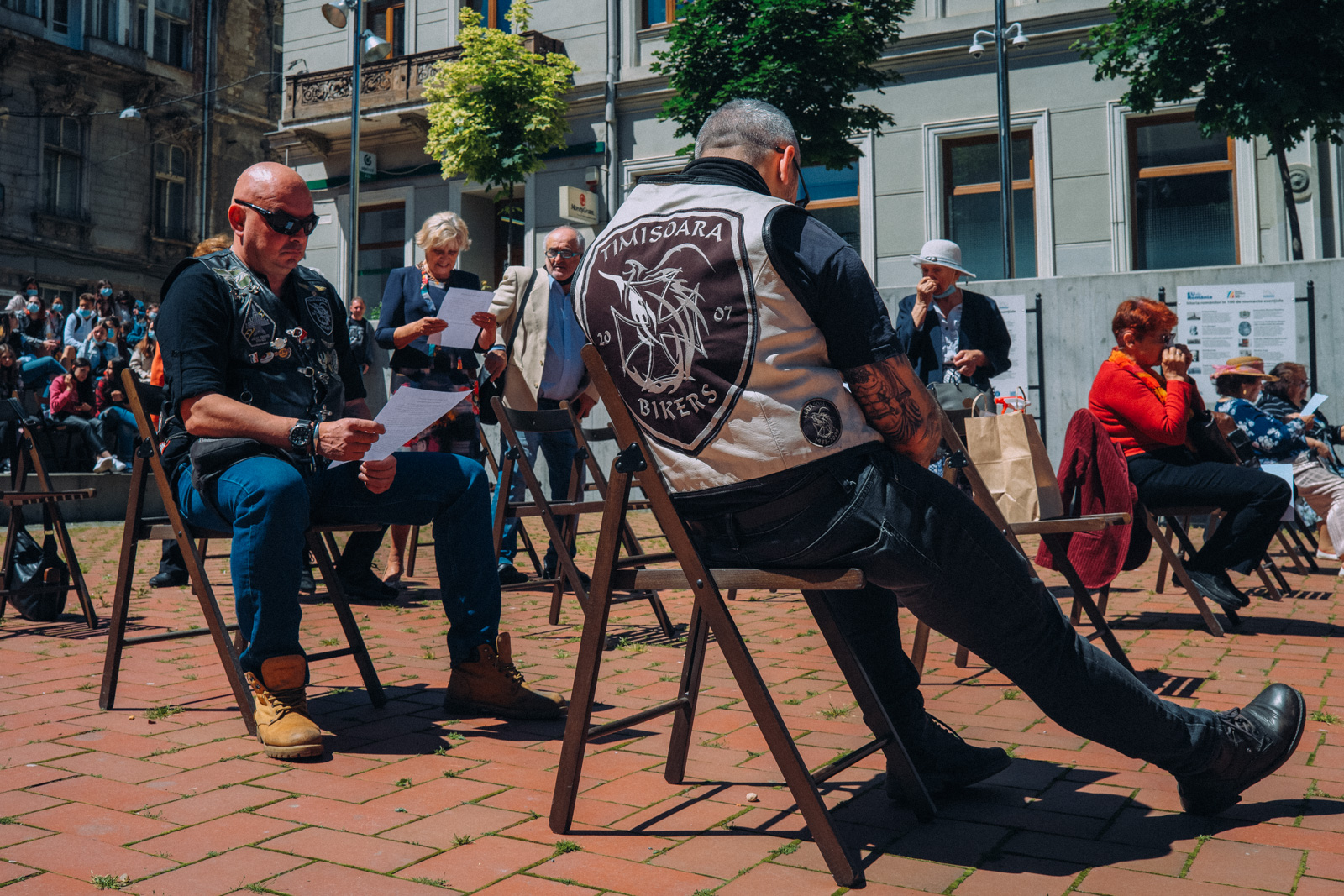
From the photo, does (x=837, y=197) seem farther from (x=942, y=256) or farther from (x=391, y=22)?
(x=942, y=256)

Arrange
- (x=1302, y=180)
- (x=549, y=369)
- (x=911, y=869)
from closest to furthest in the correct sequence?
(x=911, y=869) → (x=549, y=369) → (x=1302, y=180)

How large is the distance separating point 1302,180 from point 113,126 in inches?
1270

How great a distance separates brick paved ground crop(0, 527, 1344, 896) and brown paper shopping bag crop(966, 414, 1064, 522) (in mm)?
687

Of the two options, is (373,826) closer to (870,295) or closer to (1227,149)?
(870,295)

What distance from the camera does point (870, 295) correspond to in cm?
253

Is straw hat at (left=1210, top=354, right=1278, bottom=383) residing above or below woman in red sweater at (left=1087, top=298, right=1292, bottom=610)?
above

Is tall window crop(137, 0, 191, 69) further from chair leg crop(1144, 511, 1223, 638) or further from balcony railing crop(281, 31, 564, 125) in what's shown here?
chair leg crop(1144, 511, 1223, 638)

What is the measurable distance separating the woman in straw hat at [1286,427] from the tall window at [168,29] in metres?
36.0

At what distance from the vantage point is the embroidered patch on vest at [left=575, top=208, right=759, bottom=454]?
8.25 feet

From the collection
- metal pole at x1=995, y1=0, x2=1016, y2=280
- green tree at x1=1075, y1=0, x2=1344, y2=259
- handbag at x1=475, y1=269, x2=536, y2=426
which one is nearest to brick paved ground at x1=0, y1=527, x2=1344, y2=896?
handbag at x1=475, y1=269, x2=536, y2=426

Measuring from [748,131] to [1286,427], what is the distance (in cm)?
681

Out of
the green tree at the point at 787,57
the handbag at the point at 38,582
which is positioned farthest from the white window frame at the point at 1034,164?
the handbag at the point at 38,582

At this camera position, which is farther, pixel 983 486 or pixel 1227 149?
pixel 1227 149

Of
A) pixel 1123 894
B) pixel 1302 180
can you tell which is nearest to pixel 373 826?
pixel 1123 894
